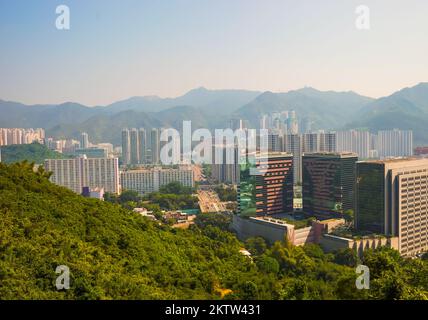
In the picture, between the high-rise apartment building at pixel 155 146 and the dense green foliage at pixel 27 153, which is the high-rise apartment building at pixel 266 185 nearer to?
the dense green foliage at pixel 27 153

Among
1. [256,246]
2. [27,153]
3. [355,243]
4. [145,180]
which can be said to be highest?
[27,153]

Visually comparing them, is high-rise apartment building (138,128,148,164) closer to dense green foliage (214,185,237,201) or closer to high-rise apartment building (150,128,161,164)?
high-rise apartment building (150,128,161,164)

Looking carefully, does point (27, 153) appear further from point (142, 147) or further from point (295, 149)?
point (295, 149)

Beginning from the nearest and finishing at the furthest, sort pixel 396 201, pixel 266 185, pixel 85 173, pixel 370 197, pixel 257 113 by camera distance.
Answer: pixel 396 201, pixel 370 197, pixel 266 185, pixel 85 173, pixel 257 113

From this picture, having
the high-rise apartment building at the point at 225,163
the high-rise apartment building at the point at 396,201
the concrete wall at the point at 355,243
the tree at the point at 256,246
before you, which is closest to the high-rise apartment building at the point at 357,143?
the high-rise apartment building at the point at 225,163

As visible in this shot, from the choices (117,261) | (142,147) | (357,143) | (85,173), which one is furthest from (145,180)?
(117,261)
